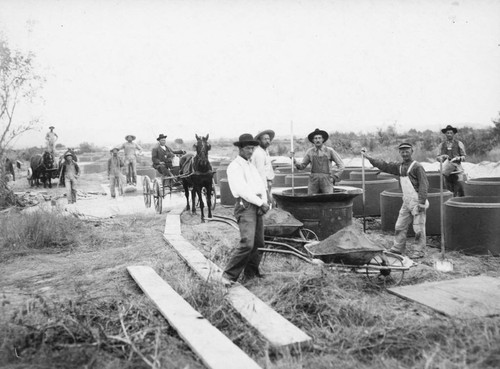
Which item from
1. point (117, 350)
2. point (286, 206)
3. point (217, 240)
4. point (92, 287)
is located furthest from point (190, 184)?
point (117, 350)

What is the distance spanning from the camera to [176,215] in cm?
1150

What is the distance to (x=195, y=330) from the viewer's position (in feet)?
14.1

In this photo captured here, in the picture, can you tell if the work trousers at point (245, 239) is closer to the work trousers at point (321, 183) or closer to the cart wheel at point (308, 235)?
the cart wheel at point (308, 235)

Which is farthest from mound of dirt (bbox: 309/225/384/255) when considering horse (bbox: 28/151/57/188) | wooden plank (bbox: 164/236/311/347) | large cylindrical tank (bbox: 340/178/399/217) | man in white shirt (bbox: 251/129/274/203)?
horse (bbox: 28/151/57/188)

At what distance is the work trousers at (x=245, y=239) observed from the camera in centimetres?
567

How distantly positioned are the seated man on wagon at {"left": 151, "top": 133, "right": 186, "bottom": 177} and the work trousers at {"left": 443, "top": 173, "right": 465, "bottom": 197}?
698 centimetres

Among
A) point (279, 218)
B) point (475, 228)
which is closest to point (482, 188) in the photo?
point (475, 228)

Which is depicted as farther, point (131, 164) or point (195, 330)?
point (131, 164)

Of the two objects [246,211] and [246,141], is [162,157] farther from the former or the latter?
[246,211]

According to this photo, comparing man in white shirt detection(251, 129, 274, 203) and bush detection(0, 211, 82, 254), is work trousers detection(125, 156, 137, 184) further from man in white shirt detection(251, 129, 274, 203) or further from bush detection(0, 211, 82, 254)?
man in white shirt detection(251, 129, 274, 203)

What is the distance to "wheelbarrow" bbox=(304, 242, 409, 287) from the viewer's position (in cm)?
559

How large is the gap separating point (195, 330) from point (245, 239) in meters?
1.57

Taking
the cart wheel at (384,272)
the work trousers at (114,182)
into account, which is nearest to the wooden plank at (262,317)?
the cart wheel at (384,272)

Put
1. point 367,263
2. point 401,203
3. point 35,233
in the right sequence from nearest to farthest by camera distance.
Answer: point 367,263 → point 35,233 → point 401,203
